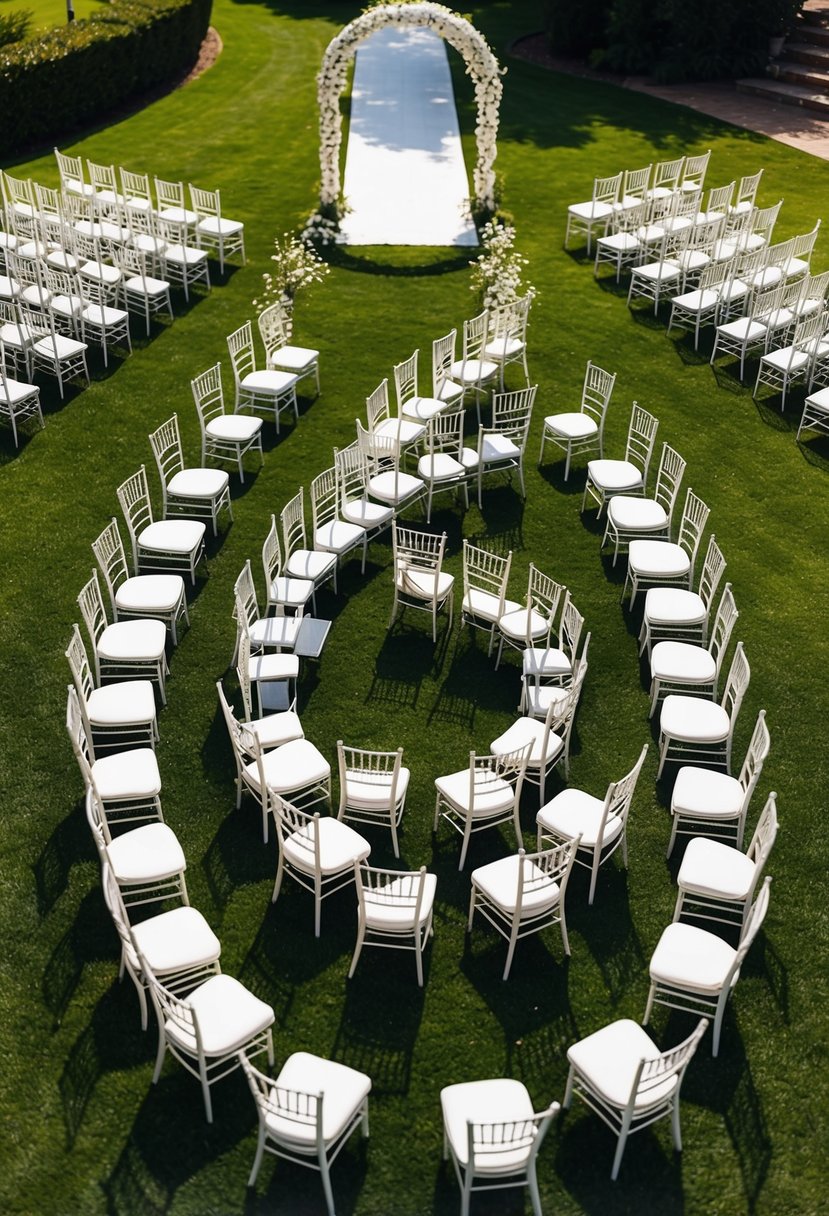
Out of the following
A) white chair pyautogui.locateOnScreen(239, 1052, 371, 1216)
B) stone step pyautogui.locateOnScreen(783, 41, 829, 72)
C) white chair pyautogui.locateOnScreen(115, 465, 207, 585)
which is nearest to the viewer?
white chair pyautogui.locateOnScreen(239, 1052, 371, 1216)

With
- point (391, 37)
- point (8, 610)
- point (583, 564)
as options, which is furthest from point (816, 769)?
point (391, 37)

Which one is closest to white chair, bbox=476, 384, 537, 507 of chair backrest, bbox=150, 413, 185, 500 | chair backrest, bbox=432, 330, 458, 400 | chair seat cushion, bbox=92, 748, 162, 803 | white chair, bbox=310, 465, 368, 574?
chair backrest, bbox=432, 330, 458, 400

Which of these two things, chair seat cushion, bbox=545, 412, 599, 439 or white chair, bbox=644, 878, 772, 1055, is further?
chair seat cushion, bbox=545, 412, 599, 439

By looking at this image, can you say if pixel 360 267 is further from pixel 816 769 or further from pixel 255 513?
pixel 816 769

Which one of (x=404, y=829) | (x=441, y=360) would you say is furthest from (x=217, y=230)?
(x=404, y=829)

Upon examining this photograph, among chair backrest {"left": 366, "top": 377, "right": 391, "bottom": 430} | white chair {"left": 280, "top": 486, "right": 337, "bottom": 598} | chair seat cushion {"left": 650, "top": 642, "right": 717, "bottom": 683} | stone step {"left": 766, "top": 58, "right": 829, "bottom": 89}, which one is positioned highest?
stone step {"left": 766, "top": 58, "right": 829, "bottom": 89}

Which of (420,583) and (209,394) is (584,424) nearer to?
(420,583)

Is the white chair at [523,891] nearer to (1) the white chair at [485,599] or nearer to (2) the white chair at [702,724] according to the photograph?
(2) the white chair at [702,724]

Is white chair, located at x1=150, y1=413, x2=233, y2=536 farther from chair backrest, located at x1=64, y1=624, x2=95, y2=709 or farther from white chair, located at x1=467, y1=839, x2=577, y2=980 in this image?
white chair, located at x1=467, y1=839, x2=577, y2=980
